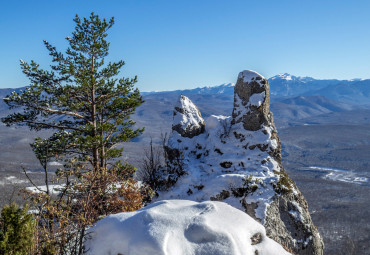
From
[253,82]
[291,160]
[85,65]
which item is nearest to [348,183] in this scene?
[291,160]

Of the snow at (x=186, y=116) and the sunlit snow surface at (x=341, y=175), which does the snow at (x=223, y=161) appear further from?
the sunlit snow surface at (x=341, y=175)

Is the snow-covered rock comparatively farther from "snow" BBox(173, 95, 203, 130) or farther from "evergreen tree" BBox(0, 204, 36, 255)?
"evergreen tree" BBox(0, 204, 36, 255)

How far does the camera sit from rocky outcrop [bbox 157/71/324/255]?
11.7 m

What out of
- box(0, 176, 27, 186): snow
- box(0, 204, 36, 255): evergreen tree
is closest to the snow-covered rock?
box(0, 204, 36, 255): evergreen tree

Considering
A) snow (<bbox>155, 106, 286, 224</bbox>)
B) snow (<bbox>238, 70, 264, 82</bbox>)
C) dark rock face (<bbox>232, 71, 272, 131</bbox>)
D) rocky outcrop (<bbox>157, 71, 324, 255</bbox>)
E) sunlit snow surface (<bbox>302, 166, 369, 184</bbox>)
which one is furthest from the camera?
sunlit snow surface (<bbox>302, 166, 369, 184</bbox>)

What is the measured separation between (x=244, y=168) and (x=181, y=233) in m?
8.97

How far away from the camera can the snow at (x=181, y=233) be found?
186 inches

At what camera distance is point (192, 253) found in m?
4.67

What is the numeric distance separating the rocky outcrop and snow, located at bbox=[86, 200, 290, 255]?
5902mm

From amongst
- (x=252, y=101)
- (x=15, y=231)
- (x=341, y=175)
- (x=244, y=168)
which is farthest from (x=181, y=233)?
(x=341, y=175)

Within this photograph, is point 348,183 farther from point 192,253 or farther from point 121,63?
point 192,253

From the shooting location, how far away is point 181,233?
4945 mm

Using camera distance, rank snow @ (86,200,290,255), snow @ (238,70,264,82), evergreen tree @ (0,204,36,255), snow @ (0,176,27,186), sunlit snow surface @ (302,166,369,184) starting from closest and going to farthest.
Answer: snow @ (86,200,290,255), evergreen tree @ (0,204,36,255), snow @ (238,70,264,82), snow @ (0,176,27,186), sunlit snow surface @ (302,166,369,184)

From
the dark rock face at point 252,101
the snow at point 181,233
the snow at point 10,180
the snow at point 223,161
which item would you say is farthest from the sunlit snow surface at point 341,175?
the snow at point 181,233
